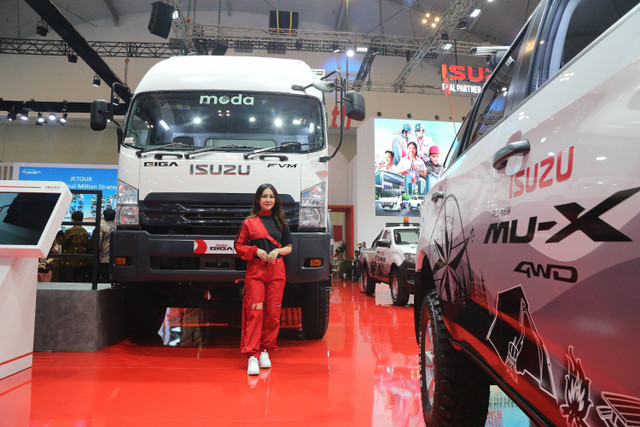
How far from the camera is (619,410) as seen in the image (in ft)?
2.56

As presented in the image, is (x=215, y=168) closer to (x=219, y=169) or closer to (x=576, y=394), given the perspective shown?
(x=219, y=169)

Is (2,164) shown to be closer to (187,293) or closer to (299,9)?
(299,9)

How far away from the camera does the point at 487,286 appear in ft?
4.69

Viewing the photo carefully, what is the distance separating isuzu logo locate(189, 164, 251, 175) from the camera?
4.02 m

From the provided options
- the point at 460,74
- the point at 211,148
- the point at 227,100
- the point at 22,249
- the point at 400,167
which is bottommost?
the point at 22,249

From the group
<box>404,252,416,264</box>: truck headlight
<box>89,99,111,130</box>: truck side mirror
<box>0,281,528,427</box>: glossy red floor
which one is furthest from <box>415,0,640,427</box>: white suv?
<box>404,252,416,264</box>: truck headlight

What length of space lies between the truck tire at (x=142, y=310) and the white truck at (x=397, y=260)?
3.82 meters

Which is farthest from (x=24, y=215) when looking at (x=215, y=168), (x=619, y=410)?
(x=619, y=410)

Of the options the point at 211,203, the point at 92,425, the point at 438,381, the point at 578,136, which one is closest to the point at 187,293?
the point at 211,203

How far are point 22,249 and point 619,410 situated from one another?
12.5ft

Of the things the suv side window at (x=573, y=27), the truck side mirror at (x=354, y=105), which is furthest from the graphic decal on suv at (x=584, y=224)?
the truck side mirror at (x=354, y=105)

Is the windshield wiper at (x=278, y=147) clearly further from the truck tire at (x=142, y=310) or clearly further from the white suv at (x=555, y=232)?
the white suv at (x=555, y=232)

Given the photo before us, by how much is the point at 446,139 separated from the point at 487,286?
15534 mm

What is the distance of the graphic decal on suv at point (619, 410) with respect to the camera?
743mm
